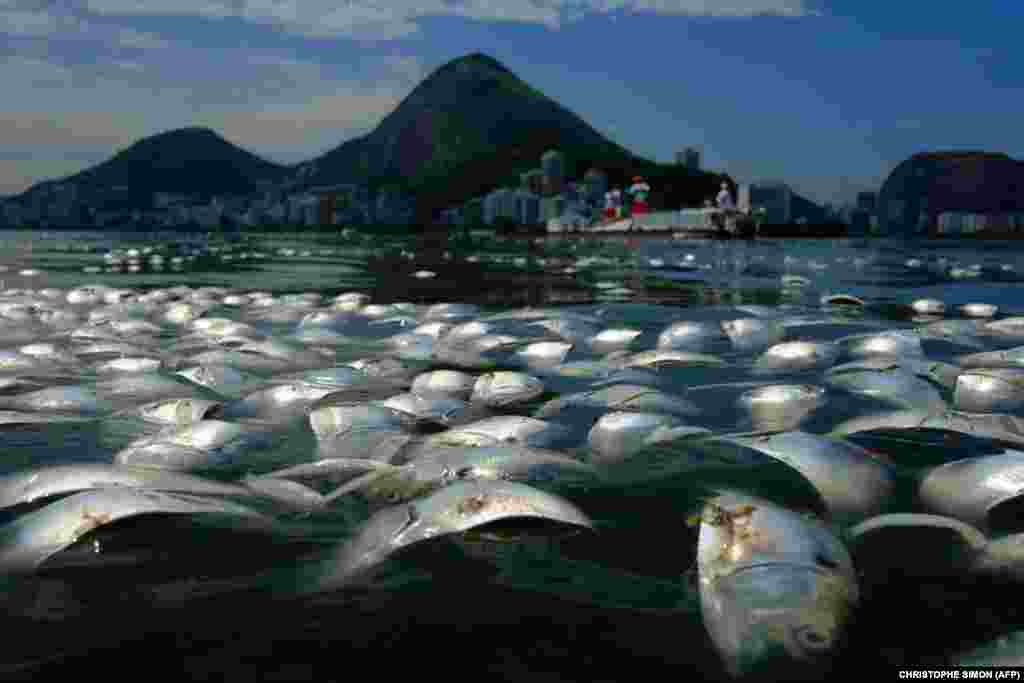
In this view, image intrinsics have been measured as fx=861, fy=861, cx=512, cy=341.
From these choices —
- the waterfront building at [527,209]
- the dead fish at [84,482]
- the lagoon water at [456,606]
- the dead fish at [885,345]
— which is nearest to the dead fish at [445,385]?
the lagoon water at [456,606]

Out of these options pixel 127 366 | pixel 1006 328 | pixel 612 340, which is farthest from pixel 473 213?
pixel 127 366

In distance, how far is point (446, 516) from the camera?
2395mm

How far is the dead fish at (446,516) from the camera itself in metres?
2.31

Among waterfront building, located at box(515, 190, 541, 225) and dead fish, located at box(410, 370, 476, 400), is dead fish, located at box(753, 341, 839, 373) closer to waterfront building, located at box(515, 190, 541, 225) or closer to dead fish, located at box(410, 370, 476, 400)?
dead fish, located at box(410, 370, 476, 400)

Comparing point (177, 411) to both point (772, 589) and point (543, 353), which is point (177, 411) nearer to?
point (543, 353)

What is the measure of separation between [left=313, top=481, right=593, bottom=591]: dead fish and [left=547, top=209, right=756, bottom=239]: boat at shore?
283 feet

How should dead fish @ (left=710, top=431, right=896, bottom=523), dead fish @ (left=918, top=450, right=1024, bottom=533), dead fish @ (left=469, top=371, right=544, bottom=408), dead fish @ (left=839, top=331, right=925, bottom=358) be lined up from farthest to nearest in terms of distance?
dead fish @ (left=839, top=331, right=925, bottom=358), dead fish @ (left=469, top=371, right=544, bottom=408), dead fish @ (left=710, top=431, right=896, bottom=523), dead fish @ (left=918, top=450, right=1024, bottom=533)

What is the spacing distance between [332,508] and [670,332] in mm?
4133

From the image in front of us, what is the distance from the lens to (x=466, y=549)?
7.63 feet

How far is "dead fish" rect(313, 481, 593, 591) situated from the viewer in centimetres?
231

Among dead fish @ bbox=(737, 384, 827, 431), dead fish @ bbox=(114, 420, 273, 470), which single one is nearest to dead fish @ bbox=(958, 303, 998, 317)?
dead fish @ bbox=(737, 384, 827, 431)

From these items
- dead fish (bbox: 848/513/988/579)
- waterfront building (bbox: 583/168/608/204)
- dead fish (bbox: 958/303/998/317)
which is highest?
waterfront building (bbox: 583/168/608/204)

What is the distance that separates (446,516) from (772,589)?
91cm

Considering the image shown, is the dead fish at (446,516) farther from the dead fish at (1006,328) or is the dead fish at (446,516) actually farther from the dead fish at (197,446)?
the dead fish at (1006,328)
